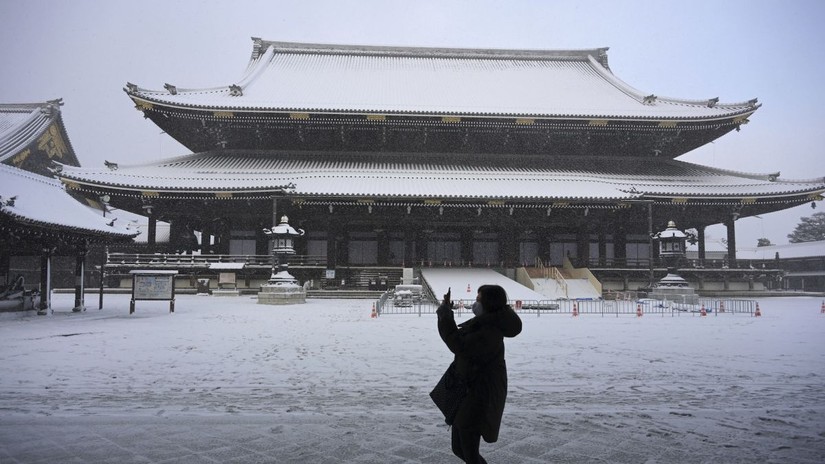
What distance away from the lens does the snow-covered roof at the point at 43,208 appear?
529 inches

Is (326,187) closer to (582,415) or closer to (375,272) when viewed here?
(375,272)

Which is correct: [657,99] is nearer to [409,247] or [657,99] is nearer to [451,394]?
[409,247]

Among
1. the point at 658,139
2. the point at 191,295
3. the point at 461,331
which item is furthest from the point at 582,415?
the point at 658,139

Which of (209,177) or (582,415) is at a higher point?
(209,177)

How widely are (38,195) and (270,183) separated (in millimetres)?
9502

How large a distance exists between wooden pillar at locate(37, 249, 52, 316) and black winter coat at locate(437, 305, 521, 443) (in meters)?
17.0

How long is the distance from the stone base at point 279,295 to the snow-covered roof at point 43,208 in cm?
519

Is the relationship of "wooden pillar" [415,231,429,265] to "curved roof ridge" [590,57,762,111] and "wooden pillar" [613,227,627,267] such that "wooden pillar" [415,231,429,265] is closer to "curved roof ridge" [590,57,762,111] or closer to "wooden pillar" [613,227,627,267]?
"wooden pillar" [613,227,627,267]

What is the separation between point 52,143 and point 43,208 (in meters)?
12.7

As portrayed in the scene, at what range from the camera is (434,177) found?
25.8 meters

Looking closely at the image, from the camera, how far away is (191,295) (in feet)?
80.6

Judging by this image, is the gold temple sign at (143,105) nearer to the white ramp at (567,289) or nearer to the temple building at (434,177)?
the temple building at (434,177)

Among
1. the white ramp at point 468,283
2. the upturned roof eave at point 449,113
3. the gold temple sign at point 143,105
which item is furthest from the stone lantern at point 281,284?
the gold temple sign at point 143,105

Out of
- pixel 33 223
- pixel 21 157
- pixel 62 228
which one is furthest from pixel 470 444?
pixel 21 157
